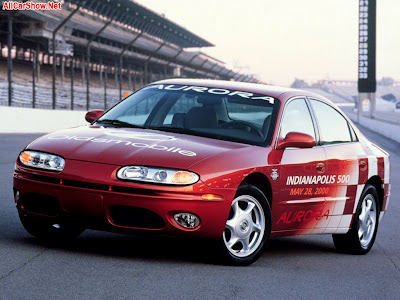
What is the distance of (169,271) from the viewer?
546 cm

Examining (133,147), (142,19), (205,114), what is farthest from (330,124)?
(142,19)

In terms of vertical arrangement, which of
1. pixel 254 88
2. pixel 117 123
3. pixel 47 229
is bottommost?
pixel 47 229

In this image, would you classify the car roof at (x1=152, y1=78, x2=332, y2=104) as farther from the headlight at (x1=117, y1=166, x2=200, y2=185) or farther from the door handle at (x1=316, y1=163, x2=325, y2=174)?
the headlight at (x1=117, y1=166, x2=200, y2=185)

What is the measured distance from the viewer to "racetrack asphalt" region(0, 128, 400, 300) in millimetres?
4773

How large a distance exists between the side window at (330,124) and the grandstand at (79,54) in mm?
22040

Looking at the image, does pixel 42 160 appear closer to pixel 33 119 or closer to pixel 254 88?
pixel 254 88

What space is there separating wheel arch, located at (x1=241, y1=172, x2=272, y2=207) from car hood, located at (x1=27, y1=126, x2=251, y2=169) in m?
0.24

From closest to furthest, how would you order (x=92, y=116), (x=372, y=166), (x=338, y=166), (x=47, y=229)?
1. (x=47, y=229)
2. (x=338, y=166)
3. (x=92, y=116)
4. (x=372, y=166)

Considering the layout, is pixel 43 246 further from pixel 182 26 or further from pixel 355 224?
pixel 182 26

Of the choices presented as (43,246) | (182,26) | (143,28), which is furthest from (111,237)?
(182,26)

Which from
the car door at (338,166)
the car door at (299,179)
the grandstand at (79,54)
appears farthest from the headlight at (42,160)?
the grandstand at (79,54)

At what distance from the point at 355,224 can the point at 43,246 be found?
2.89 m

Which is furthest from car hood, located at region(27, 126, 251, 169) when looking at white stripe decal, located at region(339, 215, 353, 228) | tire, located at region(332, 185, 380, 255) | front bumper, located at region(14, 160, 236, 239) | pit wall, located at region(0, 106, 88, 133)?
pit wall, located at region(0, 106, 88, 133)

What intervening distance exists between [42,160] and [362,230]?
3229 millimetres
